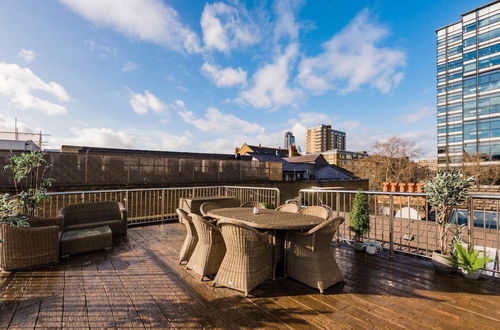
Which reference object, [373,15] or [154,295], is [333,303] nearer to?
[154,295]

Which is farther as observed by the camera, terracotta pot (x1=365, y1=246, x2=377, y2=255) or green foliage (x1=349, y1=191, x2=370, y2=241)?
green foliage (x1=349, y1=191, x2=370, y2=241)

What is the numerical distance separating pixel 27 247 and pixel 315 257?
3.88 meters

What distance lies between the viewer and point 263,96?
1250cm

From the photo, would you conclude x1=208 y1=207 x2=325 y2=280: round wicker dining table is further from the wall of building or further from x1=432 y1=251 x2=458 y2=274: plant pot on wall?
the wall of building

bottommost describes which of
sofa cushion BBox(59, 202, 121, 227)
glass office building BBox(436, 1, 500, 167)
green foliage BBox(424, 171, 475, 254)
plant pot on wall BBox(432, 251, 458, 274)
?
plant pot on wall BBox(432, 251, 458, 274)

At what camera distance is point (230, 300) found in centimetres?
222

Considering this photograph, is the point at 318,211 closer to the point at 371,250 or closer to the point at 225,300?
the point at 371,250

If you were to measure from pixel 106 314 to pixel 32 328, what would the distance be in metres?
0.52

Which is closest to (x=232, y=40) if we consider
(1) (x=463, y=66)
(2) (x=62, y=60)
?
(2) (x=62, y=60)

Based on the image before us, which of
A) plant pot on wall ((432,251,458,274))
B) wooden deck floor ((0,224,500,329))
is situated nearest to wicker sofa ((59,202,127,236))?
wooden deck floor ((0,224,500,329))

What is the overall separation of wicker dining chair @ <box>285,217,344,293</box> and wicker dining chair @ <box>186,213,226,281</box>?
909 mm

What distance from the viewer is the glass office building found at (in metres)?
26.5

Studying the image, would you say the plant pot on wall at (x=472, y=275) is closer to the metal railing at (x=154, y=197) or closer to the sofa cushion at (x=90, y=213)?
the metal railing at (x=154, y=197)

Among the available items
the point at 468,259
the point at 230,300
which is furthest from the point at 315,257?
the point at 468,259
